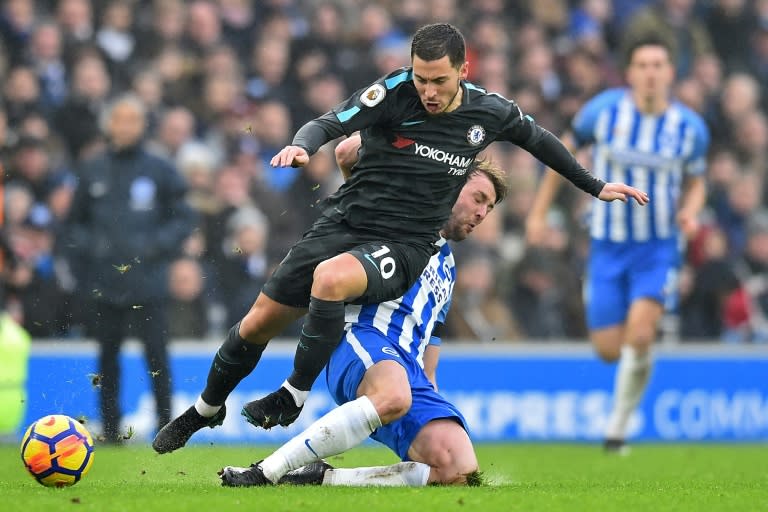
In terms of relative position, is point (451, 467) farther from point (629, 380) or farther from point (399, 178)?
point (629, 380)

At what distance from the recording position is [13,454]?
9500 mm

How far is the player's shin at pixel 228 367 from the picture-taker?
6945 mm

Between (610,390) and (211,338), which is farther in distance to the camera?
(610,390)

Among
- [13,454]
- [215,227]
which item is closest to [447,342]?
[215,227]

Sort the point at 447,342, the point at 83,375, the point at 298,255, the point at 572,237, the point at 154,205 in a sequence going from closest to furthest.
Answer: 1. the point at 298,255
2. the point at 83,375
3. the point at 154,205
4. the point at 447,342
5. the point at 572,237

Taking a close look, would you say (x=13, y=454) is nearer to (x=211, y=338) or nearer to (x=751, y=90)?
(x=211, y=338)

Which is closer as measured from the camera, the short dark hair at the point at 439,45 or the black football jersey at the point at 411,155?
the short dark hair at the point at 439,45

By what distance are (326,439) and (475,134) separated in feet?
5.86

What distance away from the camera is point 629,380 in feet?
34.6

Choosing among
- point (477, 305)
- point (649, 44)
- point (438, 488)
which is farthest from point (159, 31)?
point (438, 488)

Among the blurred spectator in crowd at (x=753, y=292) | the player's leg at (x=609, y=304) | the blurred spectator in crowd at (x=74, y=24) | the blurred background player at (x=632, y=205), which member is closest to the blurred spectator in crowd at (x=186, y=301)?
the blurred spectator in crowd at (x=74, y=24)

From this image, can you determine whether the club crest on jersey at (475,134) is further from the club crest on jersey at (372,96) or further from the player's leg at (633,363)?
the player's leg at (633,363)

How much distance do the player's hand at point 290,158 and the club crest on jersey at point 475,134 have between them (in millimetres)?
1184

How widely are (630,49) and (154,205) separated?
4.09 m
